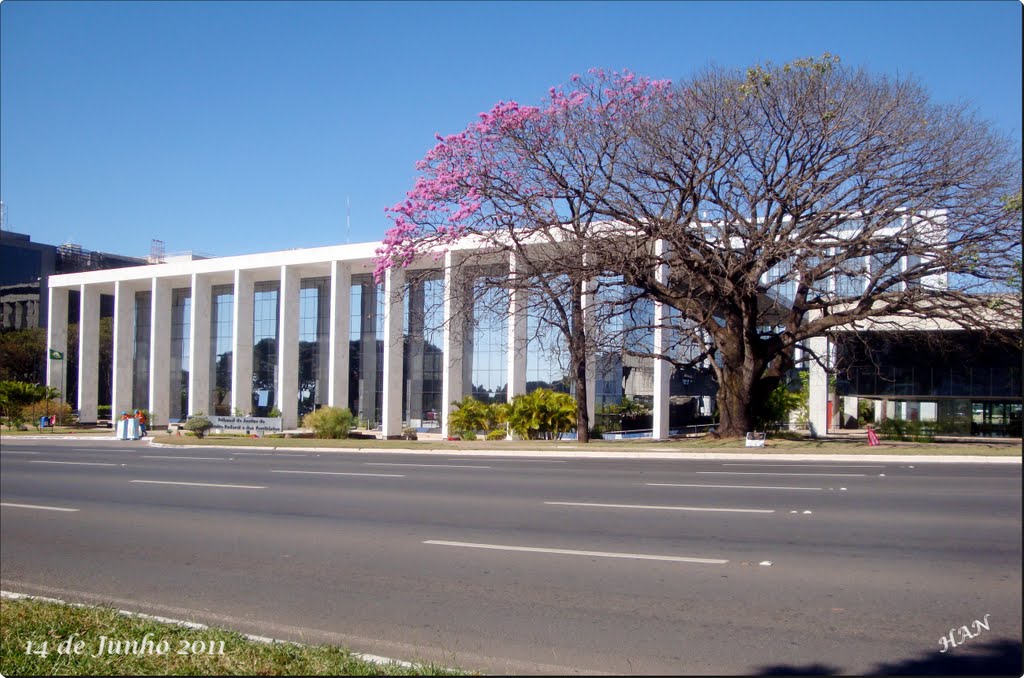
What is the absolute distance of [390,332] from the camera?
3997 cm

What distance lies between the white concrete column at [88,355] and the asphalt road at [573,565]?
135ft

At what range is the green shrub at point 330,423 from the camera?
1401 inches

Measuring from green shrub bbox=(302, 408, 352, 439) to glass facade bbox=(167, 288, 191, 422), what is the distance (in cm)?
2166

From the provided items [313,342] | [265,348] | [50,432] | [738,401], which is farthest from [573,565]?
[265,348]

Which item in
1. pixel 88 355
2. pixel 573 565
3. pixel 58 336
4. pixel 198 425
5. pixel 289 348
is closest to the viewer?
pixel 573 565

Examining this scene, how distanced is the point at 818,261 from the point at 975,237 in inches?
158

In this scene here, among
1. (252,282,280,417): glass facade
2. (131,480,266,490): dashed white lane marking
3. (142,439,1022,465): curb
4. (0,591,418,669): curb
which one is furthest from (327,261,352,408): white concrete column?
(0,591,418,669): curb

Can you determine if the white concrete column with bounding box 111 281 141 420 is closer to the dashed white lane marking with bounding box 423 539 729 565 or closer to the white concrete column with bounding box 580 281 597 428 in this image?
the white concrete column with bounding box 580 281 597 428

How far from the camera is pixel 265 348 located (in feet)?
168

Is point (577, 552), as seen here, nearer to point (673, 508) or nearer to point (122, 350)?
point (673, 508)

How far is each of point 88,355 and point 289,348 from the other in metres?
17.6

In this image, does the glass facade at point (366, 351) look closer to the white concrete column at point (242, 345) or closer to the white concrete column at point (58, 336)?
the white concrete column at point (242, 345)

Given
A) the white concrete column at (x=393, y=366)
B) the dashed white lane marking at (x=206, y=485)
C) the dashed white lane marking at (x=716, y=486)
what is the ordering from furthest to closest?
1. the white concrete column at (x=393, y=366)
2. the dashed white lane marking at (x=206, y=485)
3. the dashed white lane marking at (x=716, y=486)

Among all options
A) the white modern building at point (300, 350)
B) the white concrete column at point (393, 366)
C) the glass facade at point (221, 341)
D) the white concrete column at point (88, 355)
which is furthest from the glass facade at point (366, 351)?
the white concrete column at point (88, 355)
